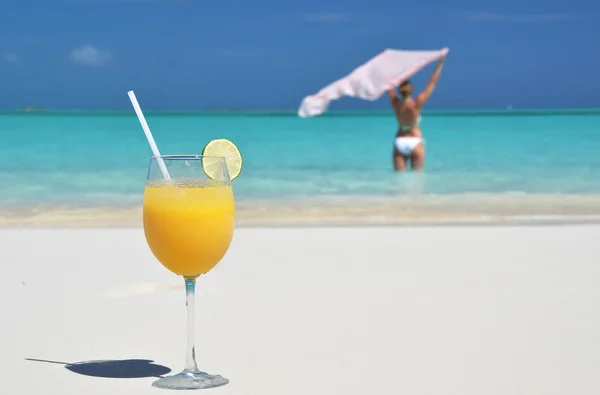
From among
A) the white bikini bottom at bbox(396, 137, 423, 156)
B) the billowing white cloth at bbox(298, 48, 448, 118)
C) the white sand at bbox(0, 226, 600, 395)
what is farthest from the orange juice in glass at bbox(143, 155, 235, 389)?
→ the white bikini bottom at bbox(396, 137, 423, 156)

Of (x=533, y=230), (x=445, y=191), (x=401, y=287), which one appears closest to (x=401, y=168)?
(x=445, y=191)

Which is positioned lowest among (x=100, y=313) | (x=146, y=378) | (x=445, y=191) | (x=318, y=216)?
(x=146, y=378)

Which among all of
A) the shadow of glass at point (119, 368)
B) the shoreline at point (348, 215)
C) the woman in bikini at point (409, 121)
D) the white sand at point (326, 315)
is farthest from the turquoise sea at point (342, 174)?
the shadow of glass at point (119, 368)

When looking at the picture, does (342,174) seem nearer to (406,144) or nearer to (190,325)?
(406,144)

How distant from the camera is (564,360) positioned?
9.87 ft

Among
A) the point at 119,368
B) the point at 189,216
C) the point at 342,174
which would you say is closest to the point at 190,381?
the point at 119,368

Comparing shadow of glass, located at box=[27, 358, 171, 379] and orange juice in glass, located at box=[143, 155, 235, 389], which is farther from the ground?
orange juice in glass, located at box=[143, 155, 235, 389]

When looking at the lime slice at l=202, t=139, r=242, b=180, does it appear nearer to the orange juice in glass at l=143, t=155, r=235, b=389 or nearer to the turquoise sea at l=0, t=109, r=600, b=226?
the orange juice in glass at l=143, t=155, r=235, b=389

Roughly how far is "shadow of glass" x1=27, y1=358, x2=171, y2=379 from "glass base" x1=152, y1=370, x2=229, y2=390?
112 millimetres

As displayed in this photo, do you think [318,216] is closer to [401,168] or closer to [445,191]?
[445,191]

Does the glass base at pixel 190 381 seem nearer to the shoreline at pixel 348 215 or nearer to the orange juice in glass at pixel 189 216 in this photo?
the orange juice in glass at pixel 189 216

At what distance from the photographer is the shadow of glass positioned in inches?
112

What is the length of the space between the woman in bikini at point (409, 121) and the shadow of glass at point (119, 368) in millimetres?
9417

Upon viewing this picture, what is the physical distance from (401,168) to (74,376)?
1044cm
